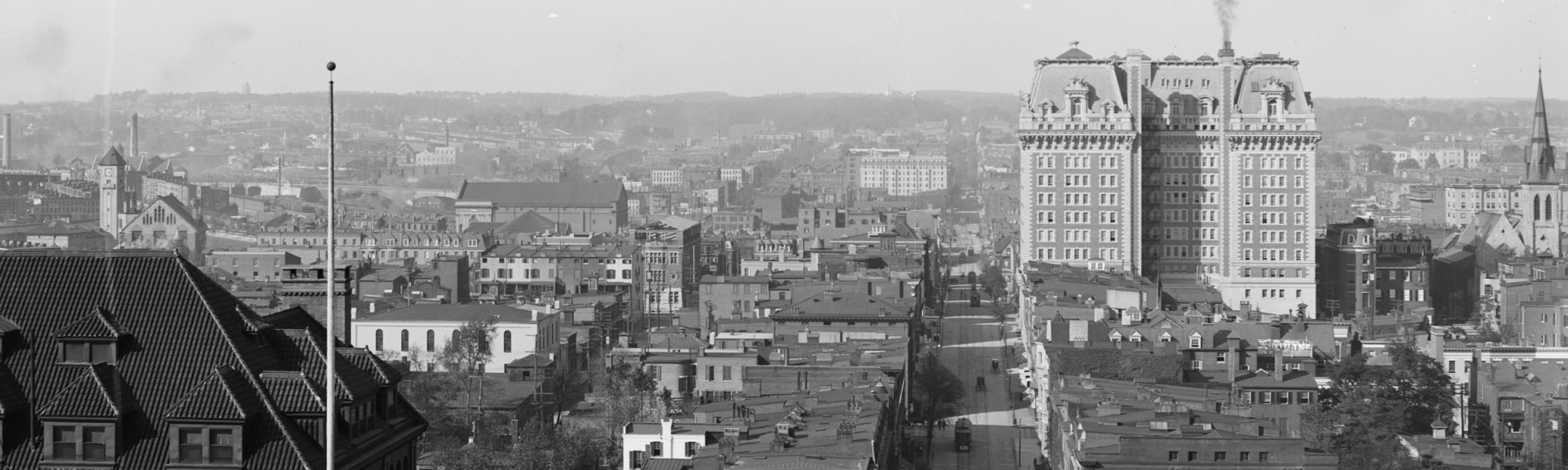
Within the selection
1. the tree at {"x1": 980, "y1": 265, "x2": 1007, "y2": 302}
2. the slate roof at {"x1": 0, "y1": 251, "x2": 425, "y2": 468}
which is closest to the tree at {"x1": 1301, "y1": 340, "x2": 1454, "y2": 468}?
the slate roof at {"x1": 0, "y1": 251, "x2": 425, "y2": 468}

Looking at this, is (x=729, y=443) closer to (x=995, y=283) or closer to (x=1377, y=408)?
(x=1377, y=408)

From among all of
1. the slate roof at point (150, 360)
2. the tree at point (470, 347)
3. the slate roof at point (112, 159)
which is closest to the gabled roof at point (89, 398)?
the slate roof at point (150, 360)

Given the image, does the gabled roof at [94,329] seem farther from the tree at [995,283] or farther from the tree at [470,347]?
the tree at [995,283]

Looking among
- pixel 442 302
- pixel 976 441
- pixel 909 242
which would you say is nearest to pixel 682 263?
pixel 909 242

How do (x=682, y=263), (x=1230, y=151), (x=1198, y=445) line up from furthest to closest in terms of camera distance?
(x=682, y=263)
(x=1230, y=151)
(x=1198, y=445)

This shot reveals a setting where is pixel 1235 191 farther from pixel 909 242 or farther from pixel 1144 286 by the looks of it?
pixel 909 242

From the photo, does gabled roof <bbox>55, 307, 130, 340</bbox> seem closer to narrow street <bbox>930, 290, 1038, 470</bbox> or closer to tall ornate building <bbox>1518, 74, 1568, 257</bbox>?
narrow street <bbox>930, 290, 1038, 470</bbox>
